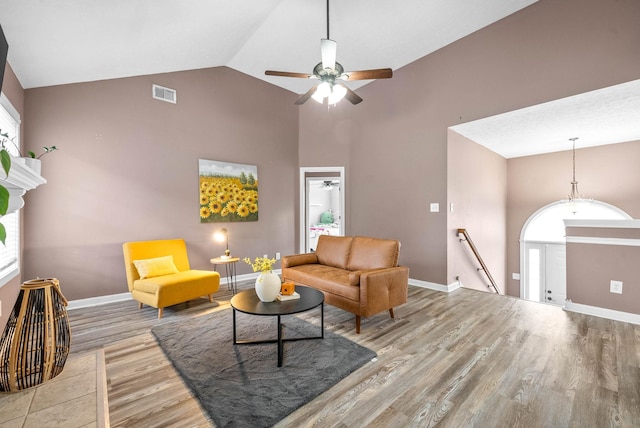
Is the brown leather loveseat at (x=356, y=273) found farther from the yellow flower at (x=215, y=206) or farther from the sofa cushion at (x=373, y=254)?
the yellow flower at (x=215, y=206)

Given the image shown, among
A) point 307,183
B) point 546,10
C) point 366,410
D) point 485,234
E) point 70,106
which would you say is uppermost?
point 546,10

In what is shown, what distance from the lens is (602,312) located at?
3152mm

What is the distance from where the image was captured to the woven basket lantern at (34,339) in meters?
1.60

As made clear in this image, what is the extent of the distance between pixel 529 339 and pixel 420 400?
61.7 inches

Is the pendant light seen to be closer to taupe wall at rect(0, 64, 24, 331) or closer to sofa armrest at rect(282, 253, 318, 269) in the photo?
sofa armrest at rect(282, 253, 318, 269)

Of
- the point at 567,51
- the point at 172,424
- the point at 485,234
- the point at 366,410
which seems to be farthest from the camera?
the point at 485,234

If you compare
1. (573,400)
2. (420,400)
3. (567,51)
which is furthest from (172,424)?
(567,51)

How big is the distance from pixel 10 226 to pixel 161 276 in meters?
1.46

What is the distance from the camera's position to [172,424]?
1.59 metres

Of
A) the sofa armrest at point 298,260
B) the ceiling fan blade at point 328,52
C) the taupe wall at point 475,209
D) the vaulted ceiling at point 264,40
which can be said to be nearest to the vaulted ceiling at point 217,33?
the vaulted ceiling at point 264,40

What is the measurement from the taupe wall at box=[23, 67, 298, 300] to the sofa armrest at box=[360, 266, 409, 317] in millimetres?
2773

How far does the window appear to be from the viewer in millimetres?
2582

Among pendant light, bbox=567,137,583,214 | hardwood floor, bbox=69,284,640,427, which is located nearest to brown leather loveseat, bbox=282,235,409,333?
hardwood floor, bbox=69,284,640,427

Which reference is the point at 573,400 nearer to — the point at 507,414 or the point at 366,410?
the point at 507,414
